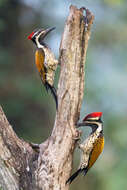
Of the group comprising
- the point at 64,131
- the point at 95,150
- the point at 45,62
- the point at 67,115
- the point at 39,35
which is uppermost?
the point at 39,35

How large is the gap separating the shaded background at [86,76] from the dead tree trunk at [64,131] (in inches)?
136

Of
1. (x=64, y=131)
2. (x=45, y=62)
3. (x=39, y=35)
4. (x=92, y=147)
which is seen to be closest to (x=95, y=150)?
(x=92, y=147)

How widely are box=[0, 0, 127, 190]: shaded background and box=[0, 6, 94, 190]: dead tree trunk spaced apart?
3.46 m

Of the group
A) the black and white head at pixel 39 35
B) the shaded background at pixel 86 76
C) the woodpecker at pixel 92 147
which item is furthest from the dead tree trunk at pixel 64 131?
the shaded background at pixel 86 76

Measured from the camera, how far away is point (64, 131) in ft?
14.7

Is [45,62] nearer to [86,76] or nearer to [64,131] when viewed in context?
[64,131]

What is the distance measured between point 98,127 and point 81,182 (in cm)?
540

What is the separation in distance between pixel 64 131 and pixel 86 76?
413cm

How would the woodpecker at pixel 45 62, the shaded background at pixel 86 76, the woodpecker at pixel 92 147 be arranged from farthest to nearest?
the shaded background at pixel 86 76 → the woodpecker at pixel 45 62 → the woodpecker at pixel 92 147

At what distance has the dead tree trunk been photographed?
4424mm

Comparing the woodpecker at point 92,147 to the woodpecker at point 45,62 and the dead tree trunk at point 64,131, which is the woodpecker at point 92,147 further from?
the woodpecker at point 45,62

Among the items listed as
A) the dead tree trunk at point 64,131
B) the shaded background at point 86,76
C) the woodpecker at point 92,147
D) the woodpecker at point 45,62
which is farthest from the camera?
the shaded background at point 86,76

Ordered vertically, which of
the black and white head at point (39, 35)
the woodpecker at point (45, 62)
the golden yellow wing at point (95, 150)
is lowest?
the golden yellow wing at point (95, 150)

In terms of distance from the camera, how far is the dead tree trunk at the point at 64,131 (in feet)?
14.5
